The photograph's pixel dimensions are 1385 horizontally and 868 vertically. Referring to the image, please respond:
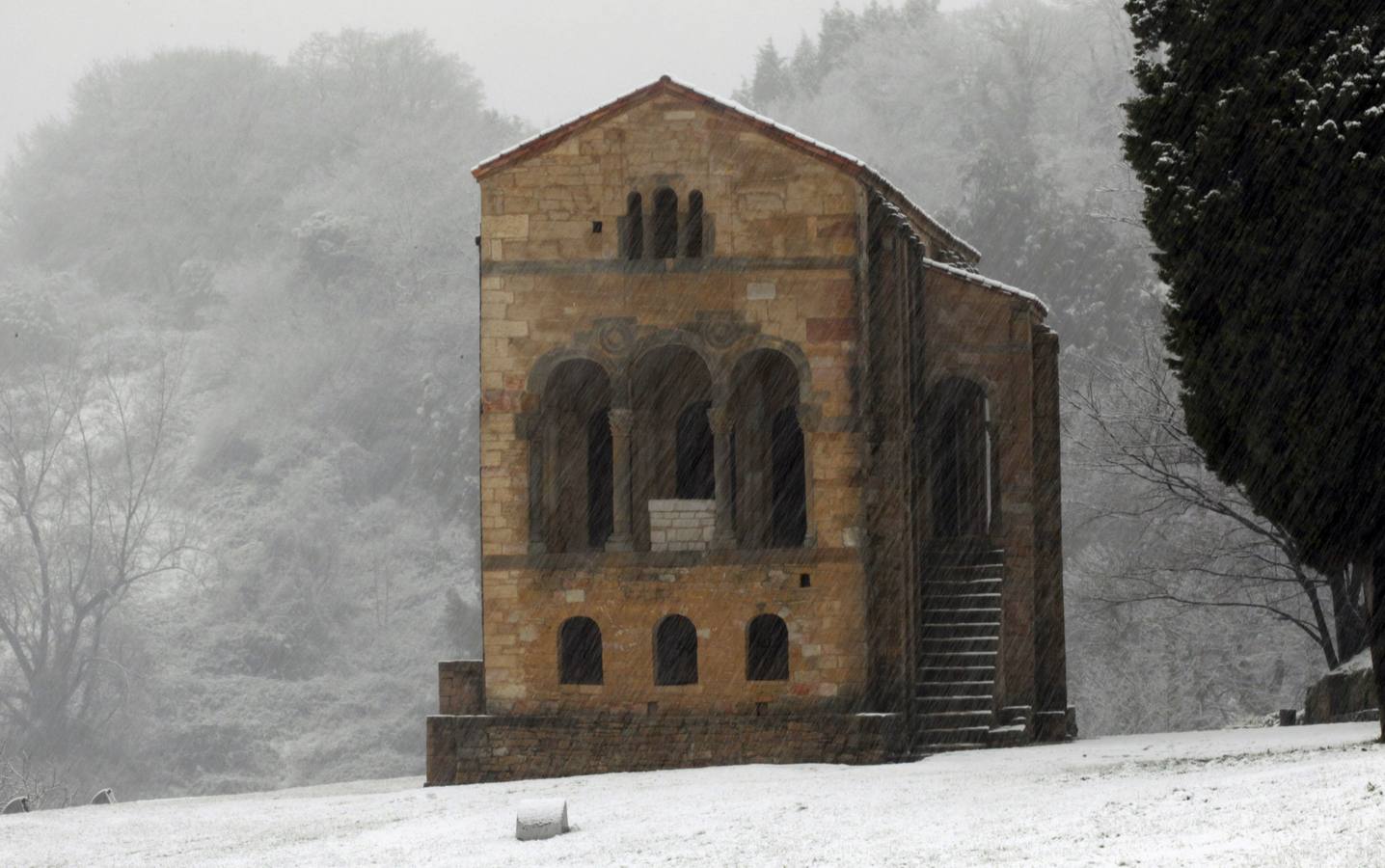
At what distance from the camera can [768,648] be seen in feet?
103

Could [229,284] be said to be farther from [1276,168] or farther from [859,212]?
[1276,168]

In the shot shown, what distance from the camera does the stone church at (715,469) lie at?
30109mm

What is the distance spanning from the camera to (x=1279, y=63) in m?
21.3

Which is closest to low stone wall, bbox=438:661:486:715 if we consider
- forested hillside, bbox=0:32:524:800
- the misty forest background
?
the misty forest background

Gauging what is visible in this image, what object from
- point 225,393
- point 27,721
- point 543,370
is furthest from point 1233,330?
point 225,393

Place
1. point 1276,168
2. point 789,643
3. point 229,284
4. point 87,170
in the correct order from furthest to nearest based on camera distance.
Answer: point 87,170 < point 229,284 < point 789,643 < point 1276,168

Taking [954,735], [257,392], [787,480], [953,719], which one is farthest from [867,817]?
[257,392]

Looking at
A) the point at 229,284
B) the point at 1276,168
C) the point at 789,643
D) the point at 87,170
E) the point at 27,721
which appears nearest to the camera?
the point at 1276,168

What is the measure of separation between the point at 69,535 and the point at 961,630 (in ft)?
188

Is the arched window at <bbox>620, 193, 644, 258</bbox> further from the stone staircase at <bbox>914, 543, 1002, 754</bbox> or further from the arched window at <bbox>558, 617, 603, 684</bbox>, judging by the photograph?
the stone staircase at <bbox>914, 543, 1002, 754</bbox>

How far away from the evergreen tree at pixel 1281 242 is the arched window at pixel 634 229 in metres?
9.71

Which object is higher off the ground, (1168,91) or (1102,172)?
(1102,172)

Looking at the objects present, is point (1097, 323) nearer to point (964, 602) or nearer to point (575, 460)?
point (964, 602)

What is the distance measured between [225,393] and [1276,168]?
274 ft
